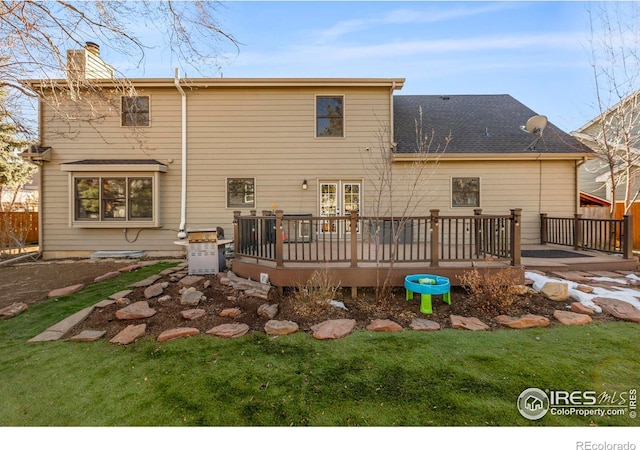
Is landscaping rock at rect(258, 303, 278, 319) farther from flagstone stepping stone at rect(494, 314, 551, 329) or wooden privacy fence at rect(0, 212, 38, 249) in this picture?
wooden privacy fence at rect(0, 212, 38, 249)

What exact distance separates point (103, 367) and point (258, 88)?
309 inches

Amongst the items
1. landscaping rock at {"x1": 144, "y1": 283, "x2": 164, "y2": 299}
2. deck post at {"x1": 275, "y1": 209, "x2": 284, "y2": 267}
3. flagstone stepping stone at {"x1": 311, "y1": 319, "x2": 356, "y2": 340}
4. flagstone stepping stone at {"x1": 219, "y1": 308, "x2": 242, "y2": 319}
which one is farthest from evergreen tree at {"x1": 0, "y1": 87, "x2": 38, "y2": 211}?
flagstone stepping stone at {"x1": 311, "y1": 319, "x2": 356, "y2": 340}

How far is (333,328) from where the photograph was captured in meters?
3.50

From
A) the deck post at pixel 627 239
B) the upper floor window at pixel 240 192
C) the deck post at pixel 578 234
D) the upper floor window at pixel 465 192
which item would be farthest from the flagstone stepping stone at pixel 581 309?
the upper floor window at pixel 240 192

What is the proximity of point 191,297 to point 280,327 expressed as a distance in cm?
167

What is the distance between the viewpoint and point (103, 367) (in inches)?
113

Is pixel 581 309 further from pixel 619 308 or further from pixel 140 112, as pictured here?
pixel 140 112

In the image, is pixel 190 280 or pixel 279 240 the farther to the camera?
pixel 190 280

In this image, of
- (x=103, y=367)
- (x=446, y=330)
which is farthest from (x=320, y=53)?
(x=103, y=367)

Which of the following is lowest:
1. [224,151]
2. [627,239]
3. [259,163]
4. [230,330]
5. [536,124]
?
[230,330]

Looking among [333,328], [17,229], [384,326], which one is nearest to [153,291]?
[333,328]

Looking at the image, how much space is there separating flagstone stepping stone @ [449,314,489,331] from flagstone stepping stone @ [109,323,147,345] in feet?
13.0

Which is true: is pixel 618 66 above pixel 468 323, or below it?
above
